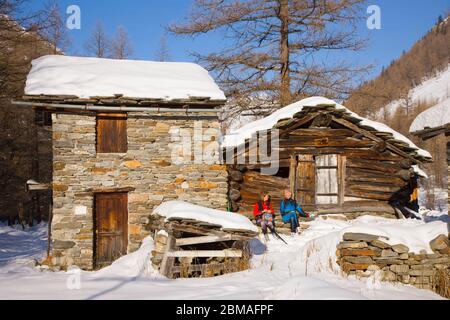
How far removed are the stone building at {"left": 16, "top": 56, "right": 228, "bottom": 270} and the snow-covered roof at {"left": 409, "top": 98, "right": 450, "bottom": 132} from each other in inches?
198

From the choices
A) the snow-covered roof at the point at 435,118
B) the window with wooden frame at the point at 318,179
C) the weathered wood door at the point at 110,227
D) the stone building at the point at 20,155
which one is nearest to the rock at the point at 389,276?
the snow-covered roof at the point at 435,118

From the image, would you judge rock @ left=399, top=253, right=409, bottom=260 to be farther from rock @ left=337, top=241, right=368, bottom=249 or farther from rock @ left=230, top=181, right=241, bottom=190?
Result: rock @ left=230, top=181, right=241, bottom=190

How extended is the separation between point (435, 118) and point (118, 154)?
7815 millimetres

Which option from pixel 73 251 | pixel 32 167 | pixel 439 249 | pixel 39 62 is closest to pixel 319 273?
pixel 439 249

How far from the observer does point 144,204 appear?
34.2 feet

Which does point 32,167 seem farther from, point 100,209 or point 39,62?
point 100,209

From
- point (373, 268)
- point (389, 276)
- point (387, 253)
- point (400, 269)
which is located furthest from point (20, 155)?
point (400, 269)

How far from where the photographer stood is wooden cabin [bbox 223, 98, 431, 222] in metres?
11.8

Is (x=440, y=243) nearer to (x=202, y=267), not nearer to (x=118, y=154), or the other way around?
(x=202, y=267)

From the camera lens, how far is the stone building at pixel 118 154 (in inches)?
392

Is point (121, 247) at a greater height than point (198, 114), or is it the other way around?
point (198, 114)

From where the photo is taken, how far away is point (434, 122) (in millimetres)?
7633
